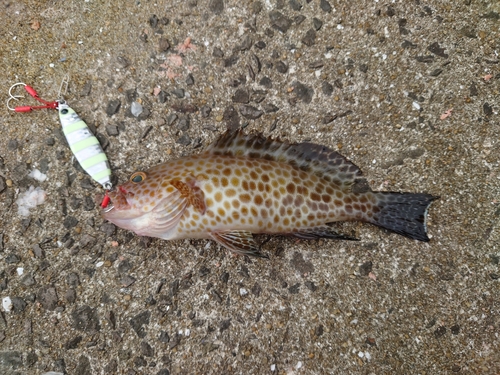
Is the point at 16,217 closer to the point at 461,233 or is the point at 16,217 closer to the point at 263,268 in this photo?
the point at 263,268

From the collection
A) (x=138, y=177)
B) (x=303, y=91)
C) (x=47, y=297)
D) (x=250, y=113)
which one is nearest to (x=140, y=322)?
(x=47, y=297)

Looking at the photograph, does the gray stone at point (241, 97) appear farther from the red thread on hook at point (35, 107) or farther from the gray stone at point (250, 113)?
the red thread on hook at point (35, 107)

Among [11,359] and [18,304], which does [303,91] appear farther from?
[11,359]

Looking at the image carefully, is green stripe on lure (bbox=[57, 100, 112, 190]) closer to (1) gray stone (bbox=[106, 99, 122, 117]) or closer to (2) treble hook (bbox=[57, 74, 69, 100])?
(2) treble hook (bbox=[57, 74, 69, 100])

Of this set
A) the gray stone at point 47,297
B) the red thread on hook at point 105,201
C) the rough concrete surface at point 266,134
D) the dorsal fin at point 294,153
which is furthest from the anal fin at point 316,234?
the gray stone at point 47,297

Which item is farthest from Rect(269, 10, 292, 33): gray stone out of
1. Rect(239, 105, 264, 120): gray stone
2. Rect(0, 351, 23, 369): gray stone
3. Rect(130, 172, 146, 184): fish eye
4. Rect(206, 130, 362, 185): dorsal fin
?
Rect(0, 351, 23, 369): gray stone
